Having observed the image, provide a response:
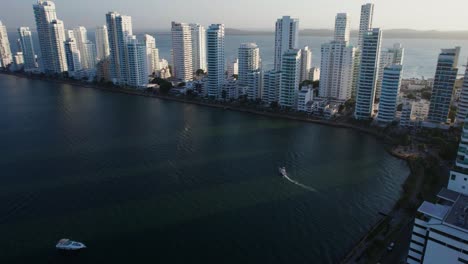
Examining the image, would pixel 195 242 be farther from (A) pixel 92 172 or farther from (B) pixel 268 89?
(B) pixel 268 89

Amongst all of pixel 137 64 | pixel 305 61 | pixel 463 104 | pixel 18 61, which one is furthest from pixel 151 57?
pixel 463 104

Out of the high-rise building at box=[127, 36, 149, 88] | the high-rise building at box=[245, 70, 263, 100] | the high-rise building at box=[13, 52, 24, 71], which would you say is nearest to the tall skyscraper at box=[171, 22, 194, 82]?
the high-rise building at box=[127, 36, 149, 88]

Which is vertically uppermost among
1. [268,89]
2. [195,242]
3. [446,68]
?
[446,68]

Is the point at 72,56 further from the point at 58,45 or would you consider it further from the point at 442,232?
the point at 442,232

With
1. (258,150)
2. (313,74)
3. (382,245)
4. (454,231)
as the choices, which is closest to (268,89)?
(313,74)

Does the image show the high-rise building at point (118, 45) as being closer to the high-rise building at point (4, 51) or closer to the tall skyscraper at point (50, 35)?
the tall skyscraper at point (50, 35)

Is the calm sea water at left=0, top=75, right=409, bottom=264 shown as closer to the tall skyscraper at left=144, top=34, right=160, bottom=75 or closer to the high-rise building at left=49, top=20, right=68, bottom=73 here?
the tall skyscraper at left=144, top=34, right=160, bottom=75
